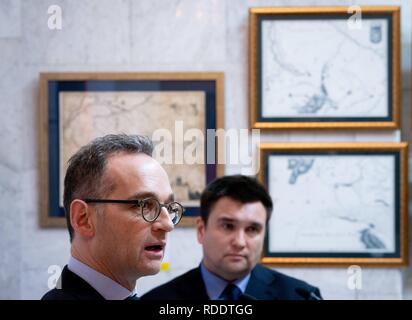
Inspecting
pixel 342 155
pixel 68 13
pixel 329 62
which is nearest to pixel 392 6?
pixel 329 62

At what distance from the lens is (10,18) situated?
92 centimetres

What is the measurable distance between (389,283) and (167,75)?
1.37 ft

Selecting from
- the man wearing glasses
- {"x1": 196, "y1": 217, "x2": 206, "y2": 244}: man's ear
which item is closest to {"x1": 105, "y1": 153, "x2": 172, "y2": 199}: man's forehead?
the man wearing glasses

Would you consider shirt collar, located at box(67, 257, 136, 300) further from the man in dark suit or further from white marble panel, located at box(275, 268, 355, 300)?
white marble panel, located at box(275, 268, 355, 300)

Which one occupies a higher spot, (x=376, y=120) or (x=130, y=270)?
(x=376, y=120)

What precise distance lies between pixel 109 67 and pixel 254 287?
1.18 feet

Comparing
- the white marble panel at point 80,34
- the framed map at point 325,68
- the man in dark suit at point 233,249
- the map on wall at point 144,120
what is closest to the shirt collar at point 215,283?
the man in dark suit at point 233,249

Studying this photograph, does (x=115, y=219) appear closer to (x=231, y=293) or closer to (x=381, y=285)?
(x=231, y=293)

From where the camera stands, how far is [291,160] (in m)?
0.95

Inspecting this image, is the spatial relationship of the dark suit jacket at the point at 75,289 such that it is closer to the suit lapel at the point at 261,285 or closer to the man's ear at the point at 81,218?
the man's ear at the point at 81,218

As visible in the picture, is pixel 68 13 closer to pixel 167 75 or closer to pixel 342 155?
pixel 167 75

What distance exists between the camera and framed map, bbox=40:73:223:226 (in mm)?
912

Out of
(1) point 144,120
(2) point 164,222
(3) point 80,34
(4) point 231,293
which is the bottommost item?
(4) point 231,293

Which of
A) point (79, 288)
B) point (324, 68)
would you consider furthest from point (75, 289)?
point (324, 68)
